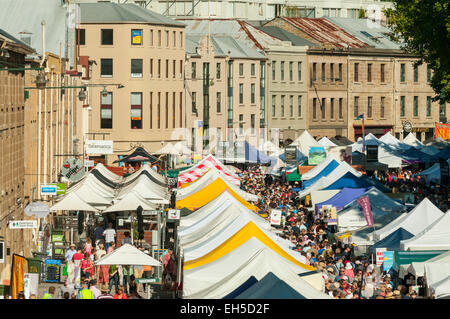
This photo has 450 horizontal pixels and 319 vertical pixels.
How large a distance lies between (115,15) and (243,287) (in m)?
61.8

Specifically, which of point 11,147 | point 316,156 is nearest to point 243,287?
point 11,147

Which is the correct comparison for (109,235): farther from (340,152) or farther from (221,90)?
(221,90)

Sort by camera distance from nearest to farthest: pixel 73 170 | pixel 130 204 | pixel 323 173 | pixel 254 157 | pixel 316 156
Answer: pixel 130 204, pixel 73 170, pixel 323 173, pixel 316 156, pixel 254 157

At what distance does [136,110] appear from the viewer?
7981 centimetres

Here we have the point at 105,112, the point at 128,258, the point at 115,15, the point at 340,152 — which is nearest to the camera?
the point at 128,258

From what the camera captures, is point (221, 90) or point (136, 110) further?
point (221, 90)

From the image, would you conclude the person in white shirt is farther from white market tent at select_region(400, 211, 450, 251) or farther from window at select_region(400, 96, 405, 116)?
window at select_region(400, 96, 405, 116)

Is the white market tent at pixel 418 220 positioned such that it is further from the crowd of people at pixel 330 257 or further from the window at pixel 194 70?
the window at pixel 194 70

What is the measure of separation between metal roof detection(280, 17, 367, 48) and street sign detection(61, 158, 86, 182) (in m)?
51.2

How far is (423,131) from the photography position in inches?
3942

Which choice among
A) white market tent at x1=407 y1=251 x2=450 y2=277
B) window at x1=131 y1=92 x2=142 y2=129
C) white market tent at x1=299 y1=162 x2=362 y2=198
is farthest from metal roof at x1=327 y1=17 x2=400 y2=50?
white market tent at x1=407 y1=251 x2=450 y2=277

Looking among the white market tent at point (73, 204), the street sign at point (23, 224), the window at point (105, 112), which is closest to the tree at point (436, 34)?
the white market tent at point (73, 204)

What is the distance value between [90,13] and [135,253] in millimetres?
54387
